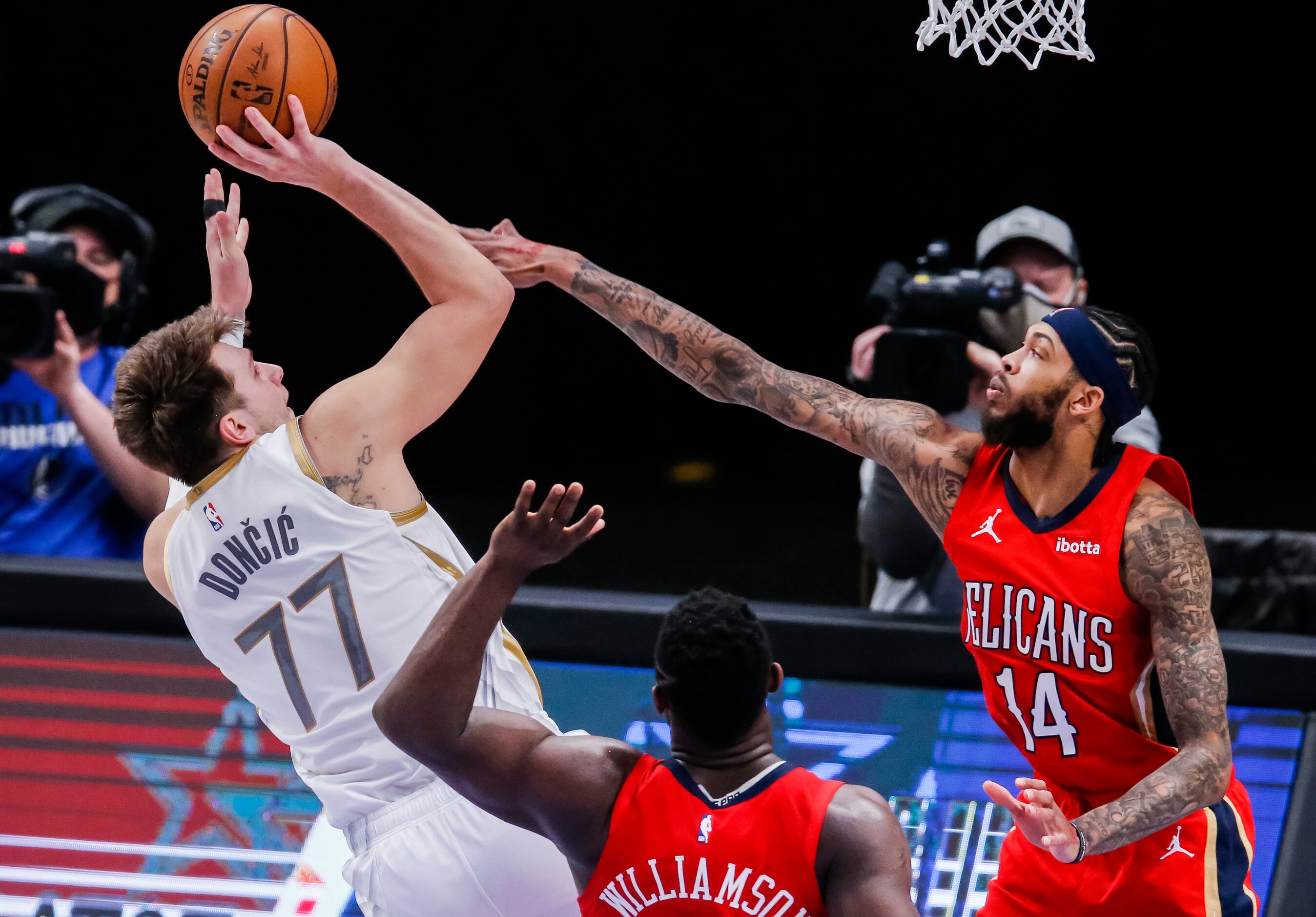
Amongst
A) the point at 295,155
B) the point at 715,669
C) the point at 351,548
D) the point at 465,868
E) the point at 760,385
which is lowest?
the point at 465,868

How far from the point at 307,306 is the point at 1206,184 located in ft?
19.3

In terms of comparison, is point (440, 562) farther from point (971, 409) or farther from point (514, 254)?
point (971, 409)

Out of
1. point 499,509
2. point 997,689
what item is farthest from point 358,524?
point 499,509

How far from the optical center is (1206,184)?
27.6 ft

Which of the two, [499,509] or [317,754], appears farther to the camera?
[499,509]

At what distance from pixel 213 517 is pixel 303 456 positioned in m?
0.19

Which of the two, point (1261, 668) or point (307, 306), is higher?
point (307, 306)

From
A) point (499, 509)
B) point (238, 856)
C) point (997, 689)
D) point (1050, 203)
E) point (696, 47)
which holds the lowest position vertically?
point (238, 856)

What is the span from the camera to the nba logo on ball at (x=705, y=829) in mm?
1919

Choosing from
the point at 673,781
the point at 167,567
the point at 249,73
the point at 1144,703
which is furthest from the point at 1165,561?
the point at 249,73

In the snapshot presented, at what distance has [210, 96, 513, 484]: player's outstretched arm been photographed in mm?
2326

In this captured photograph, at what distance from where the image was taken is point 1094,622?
2357 mm

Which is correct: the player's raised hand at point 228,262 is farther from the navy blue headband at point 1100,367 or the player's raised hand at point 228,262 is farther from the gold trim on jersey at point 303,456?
the navy blue headband at point 1100,367

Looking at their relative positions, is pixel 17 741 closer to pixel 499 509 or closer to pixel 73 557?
pixel 73 557
